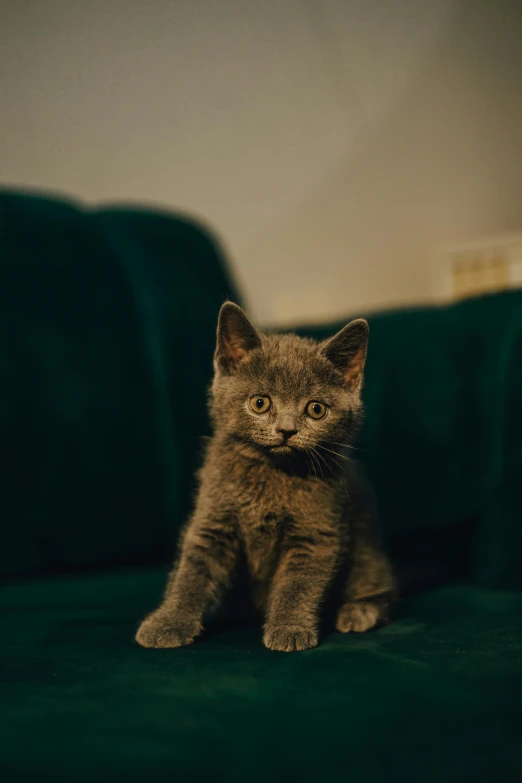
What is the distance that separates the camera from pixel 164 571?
4.40ft

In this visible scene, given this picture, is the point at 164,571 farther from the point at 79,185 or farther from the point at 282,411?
the point at 79,185

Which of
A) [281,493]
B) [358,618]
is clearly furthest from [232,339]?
[358,618]

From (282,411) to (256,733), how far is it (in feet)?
1.47

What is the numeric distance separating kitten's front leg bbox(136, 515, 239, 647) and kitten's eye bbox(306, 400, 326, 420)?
0.68ft

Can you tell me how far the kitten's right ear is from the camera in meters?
1.00

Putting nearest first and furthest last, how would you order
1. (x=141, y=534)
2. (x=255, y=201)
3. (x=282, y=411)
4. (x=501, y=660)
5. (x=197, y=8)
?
(x=501, y=660) → (x=282, y=411) → (x=141, y=534) → (x=197, y=8) → (x=255, y=201)

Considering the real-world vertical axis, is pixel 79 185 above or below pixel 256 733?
above

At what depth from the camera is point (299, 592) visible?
3.03 ft

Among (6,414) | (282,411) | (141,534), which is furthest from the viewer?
(141,534)

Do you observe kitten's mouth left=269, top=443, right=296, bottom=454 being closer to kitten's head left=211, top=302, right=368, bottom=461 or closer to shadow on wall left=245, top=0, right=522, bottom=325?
kitten's head left=211, top=302, right=368, bottom=461

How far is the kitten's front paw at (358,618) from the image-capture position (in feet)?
3.13

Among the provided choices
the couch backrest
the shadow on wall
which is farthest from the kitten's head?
the shadow on wall

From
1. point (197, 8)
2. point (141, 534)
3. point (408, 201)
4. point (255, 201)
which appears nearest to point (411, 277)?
point (408, 201)

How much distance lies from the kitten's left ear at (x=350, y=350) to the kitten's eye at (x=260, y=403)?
0.13 meters
